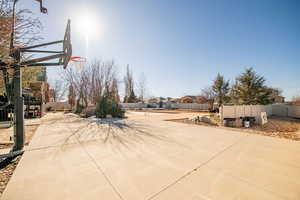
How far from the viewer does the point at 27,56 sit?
11.1 ft

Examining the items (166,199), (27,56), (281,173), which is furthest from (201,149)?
(27,56)

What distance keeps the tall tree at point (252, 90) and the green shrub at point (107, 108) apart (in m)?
15.8

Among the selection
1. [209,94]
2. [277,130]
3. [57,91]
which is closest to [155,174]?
[277,130]

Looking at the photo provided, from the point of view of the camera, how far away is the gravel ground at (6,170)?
2037mm

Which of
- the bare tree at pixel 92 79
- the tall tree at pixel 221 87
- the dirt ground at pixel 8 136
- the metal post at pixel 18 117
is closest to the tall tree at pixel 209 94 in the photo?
the tall tree at pixel 221 87

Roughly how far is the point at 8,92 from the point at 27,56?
116 cm

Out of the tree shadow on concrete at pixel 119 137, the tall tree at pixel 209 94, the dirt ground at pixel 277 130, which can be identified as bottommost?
the dirt ground at pixel 277 130

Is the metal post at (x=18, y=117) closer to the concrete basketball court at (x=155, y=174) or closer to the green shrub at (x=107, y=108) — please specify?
the concrete basketball court at (x=155, y=174)

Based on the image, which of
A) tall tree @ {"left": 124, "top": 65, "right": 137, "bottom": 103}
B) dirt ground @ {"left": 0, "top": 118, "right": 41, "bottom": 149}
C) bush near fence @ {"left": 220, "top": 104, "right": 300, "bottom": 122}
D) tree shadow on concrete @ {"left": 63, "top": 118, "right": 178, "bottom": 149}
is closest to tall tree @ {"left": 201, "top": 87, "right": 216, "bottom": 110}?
bush near fence @ {"left": 220, "top": 104, "right": 300, "bottom": 122}

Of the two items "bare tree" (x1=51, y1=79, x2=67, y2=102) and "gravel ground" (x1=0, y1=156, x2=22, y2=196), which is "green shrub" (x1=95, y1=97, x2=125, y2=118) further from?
"bare tree" (x1=51, y1=79, x2=67, y2=102)

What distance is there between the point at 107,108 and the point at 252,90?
1832 cm

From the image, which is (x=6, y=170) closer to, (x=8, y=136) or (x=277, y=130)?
(x=8, y=136)

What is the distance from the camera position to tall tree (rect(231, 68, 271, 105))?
15914mm

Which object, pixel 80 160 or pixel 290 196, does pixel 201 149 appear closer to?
pixel 290 196
